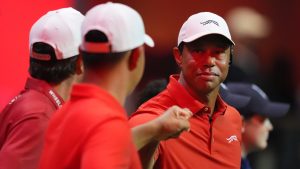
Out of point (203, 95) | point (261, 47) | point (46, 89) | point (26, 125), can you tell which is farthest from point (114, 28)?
point (261, 47)

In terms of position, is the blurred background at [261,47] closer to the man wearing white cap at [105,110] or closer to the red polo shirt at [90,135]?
the man wearing white cap at [105,110]

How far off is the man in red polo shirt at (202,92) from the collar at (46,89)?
37cm

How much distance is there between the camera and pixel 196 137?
468 cm

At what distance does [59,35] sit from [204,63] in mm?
686

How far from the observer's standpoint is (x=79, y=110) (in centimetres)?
354

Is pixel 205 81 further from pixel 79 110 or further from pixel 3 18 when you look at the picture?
pixel 3 18

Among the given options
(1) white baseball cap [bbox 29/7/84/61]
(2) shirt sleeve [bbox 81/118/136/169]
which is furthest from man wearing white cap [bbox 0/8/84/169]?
(2) shirt sleeve [bbox 81/118/136/169]

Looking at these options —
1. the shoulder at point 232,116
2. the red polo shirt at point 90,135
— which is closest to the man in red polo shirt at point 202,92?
the shoulder at point 232,116

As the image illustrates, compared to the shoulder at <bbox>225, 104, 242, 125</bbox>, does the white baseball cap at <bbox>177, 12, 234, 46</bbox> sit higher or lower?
higher

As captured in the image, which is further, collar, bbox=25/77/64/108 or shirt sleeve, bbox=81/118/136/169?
collar, bbox=25/77/64/108

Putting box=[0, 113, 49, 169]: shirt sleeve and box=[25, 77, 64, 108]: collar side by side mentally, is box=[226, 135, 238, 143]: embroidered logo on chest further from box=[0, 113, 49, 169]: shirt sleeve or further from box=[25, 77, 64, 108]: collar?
box=[0, 113, 49, 169]: shirt sleeve

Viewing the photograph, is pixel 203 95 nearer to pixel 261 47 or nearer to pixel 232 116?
pixel 232 116

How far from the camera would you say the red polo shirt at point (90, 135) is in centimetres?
338

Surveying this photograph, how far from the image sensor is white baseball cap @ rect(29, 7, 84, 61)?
4.62m
